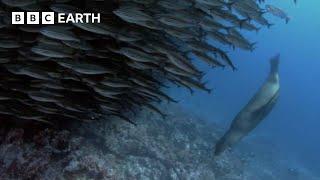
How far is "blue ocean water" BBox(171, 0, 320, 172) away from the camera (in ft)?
121

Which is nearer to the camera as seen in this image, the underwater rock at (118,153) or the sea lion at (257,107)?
the underwater rock at (118,153)

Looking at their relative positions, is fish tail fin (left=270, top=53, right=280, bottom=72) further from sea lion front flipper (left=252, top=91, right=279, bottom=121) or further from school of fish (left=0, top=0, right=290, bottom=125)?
school of fish (left=0, top=0, right=290, bottom=125)

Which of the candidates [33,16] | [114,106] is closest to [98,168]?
[114,106]

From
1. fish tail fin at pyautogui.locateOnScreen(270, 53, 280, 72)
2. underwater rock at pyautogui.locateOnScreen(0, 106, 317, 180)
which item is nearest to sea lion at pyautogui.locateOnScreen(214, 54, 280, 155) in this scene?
fish tail fin at pyautogui.locateOnScreen(270, 53, 280, 72)

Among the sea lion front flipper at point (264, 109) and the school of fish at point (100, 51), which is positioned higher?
the school of fish at point (100, 51)

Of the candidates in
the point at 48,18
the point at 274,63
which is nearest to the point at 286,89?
the point at 274,63

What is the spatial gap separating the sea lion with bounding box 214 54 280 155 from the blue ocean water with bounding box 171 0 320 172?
1.47 m

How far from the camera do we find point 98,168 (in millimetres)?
7684

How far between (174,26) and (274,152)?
23.6m

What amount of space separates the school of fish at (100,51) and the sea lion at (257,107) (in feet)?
13.0

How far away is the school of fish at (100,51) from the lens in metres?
5.16

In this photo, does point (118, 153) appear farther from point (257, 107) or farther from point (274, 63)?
point (274, 63)

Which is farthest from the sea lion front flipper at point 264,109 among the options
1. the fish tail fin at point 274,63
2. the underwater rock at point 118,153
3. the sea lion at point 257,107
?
the underwater rock at point 118,153

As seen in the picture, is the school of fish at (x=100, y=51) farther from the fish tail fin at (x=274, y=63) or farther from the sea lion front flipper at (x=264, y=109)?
the fish tail fin at (x=274, y=63)
